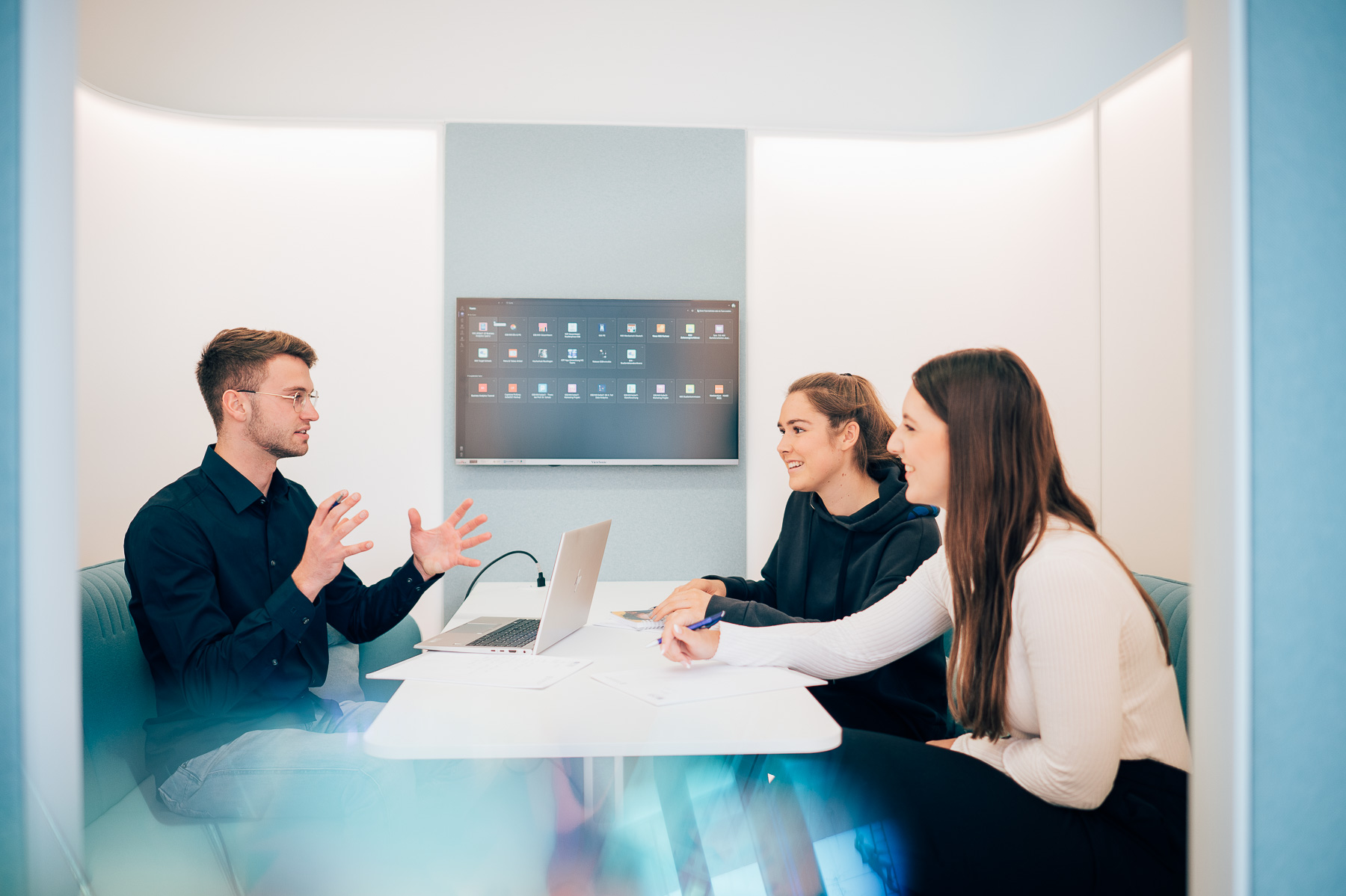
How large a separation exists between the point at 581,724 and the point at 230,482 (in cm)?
112

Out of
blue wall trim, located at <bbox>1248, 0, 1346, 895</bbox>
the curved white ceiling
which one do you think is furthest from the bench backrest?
the curved white ceiling

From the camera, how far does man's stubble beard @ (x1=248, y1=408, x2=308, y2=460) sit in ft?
5.75

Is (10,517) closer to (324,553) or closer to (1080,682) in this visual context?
(324,553)

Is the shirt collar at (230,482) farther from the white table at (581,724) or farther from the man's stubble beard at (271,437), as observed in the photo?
the white table at (581,724)

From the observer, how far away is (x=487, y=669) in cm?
141

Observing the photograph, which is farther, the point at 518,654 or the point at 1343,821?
the point at 518,654

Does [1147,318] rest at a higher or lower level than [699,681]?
higher

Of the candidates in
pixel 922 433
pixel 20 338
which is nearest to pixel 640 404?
pixel 922 433

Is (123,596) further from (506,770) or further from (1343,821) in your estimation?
(1343,821)

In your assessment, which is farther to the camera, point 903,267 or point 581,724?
point 903,267

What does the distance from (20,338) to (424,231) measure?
7.56 feet

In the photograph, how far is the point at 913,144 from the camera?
2928 millimetres

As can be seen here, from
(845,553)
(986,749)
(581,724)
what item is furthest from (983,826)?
(845,553)

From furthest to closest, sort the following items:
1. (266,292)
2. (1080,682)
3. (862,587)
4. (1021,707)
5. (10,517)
→ (266,292), (862,587), (1021,707), (1080,682), (10,517)
